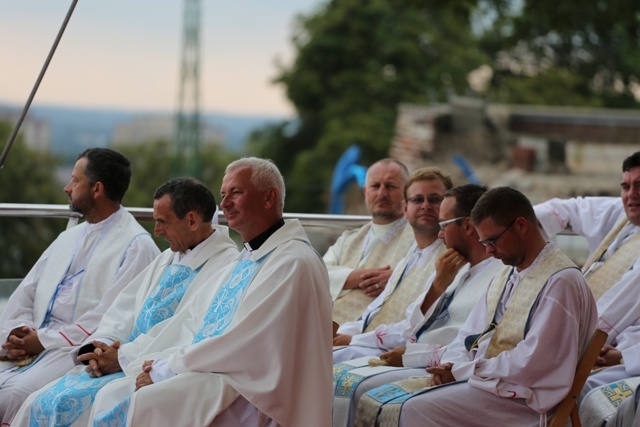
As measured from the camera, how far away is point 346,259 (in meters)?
6.74

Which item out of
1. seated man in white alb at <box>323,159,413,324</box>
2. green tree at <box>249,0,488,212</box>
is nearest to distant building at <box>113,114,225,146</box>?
green tree at <box>249,0,488,212</box>

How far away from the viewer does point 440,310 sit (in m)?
5.55

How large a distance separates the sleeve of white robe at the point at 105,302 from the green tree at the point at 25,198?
20612 mm

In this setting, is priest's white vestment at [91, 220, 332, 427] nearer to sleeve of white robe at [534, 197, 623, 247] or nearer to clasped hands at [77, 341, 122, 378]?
clasped hands at [77, 341, 122, 378]

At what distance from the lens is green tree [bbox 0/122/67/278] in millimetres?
28000

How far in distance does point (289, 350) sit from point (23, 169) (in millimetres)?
29133

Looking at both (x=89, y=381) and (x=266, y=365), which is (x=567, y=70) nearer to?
(x=89, y=381)

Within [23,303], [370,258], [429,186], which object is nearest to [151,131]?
[370,258]

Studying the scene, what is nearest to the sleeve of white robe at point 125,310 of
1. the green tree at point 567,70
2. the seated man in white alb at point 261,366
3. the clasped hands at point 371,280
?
the seated man in white alb at point 261,366

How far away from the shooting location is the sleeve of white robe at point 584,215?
6.11 m

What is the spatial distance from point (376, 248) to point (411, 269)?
561 millimetres

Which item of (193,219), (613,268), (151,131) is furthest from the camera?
(151,131)

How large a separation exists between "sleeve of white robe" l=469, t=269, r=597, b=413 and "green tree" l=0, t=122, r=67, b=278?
22.5 meters

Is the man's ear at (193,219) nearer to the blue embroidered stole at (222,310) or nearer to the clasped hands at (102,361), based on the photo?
the blue embroidered stole at (222,310)
